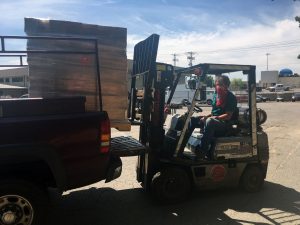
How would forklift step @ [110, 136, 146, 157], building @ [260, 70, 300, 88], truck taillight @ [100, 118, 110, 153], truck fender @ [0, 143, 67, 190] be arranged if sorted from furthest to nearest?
building @ [260, 70, 300, 88], forklift step @ [110, 136, 146, 157], truck taillight @ [100, 118, 110, 153], truck fender @ [0, 143, 67, 190]

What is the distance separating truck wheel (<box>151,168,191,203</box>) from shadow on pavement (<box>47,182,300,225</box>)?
0.41ft

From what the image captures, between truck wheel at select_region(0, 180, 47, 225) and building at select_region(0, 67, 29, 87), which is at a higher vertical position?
building at select_region(0, 67, 29, 87)

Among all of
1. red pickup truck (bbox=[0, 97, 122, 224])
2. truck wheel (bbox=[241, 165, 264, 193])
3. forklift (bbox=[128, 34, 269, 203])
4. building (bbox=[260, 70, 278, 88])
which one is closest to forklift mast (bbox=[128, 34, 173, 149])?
forklift (bbox=[128, 34, 269, 203])

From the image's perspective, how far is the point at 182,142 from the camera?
611cm

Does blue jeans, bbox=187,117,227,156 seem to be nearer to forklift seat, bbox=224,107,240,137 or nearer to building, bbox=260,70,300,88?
forklift seat, bbox=224,107,240,137

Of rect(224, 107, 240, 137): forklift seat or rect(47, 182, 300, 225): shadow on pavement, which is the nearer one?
rect(47, 182, 300, 225): shadow on pavement

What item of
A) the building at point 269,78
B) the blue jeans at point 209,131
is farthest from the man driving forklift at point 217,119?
the building at point 269,78

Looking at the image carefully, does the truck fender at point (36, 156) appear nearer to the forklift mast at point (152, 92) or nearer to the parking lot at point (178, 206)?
the parking lot at point (178, 206)

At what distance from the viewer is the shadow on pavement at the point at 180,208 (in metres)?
5.27

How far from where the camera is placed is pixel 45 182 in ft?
15.0

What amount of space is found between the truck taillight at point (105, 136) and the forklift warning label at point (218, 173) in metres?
2.16

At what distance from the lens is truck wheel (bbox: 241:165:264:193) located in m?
6.43

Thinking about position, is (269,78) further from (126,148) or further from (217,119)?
(126,148)

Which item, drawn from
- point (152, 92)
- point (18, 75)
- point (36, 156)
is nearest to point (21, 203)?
point (36, 156)
